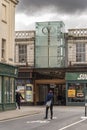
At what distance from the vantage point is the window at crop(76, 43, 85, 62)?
62.5 meters

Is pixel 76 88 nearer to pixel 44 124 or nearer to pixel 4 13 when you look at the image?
pixel 4 13

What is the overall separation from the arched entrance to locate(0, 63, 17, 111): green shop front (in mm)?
17404

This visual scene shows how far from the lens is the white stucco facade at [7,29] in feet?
136

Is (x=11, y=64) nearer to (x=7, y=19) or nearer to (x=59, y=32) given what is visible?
(x=7, y=19)

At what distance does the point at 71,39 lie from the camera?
62875 millimetres

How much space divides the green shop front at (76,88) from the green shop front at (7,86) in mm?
16342

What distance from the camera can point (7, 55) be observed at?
42844 millimetres

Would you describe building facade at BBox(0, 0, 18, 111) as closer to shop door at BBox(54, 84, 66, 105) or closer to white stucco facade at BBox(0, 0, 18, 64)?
white stucco facade at BBox(0, 0, 18, 64)

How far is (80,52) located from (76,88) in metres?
5.01

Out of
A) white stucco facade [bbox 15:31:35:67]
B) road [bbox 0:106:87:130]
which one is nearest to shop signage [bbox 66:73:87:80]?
white stucco facade [bbox 15:31:35:67]

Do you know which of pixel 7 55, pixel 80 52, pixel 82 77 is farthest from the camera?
pixel 80 52

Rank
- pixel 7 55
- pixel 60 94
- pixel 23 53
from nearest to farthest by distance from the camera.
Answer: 1. pixel 7 55
2. pixel 23 53
3. pixel 60 94

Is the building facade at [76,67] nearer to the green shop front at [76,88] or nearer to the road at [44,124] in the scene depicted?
the green shop front at [76,88]

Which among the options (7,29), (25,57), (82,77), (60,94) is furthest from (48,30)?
(7,29)
